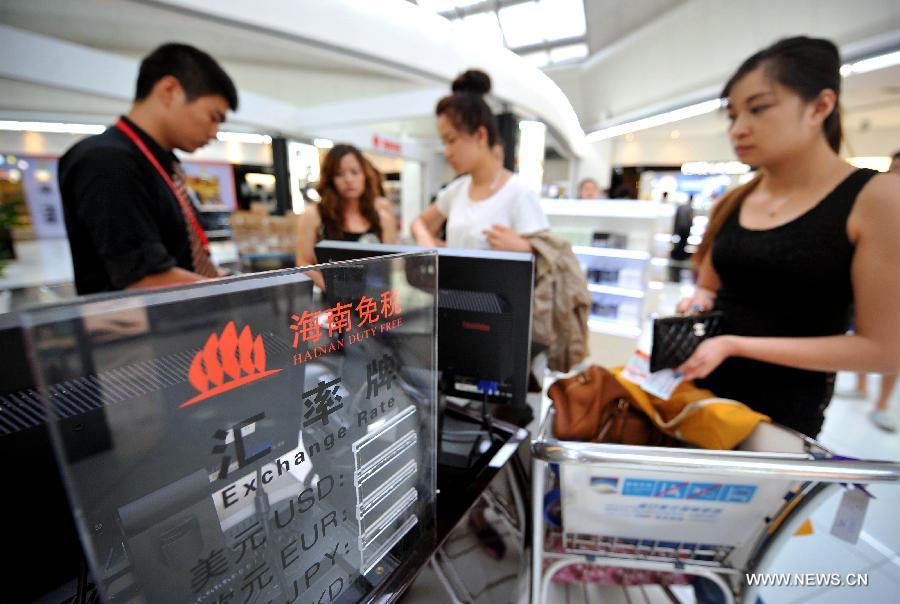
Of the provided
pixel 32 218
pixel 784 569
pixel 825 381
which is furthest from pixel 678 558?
pixel 32 218

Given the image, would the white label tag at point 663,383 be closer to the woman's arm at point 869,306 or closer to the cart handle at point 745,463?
the woman's arm at point 869,306

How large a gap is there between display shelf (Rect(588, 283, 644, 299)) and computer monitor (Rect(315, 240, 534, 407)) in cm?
239

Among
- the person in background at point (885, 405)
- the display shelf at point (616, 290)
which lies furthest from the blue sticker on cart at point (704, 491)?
the person in background at point (885, 405)

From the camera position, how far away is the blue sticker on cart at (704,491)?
73cm

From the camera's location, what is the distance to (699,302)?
3.86 ft

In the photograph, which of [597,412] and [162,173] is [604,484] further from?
[162,173]

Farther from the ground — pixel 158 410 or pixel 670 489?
pixel 158 410

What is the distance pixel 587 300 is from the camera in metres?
1.15

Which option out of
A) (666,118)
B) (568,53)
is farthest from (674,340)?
(568,53)

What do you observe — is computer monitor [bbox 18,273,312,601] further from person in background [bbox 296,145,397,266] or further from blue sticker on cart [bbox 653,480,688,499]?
person in background [bbox 296,145,397,266]

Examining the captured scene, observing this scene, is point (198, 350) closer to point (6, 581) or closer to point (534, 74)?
point (6, 581)

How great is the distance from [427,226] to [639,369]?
98 cm

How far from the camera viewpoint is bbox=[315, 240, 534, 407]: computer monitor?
80 centimetres

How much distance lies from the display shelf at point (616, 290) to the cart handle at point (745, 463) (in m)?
2.47
